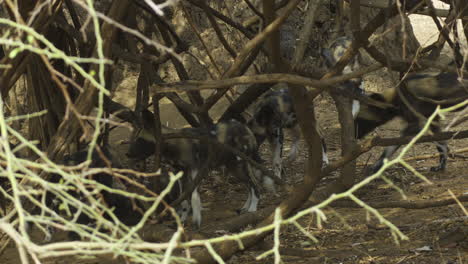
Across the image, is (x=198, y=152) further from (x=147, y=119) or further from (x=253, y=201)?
(x=253, y=201)

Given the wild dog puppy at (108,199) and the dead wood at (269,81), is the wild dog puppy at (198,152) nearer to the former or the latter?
the wild dog puppy at (108,199)

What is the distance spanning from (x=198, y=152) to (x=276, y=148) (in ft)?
4.64

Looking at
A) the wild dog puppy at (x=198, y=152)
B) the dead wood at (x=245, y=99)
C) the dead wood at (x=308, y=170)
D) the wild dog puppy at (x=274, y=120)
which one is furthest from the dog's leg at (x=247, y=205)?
the dead wood at (x=308, y=170)

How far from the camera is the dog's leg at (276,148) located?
796cm

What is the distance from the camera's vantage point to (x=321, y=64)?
9.35 metres

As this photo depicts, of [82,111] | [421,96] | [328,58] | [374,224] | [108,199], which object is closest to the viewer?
[82,111]

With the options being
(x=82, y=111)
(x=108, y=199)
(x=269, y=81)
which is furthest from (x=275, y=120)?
(x=82, y=111)

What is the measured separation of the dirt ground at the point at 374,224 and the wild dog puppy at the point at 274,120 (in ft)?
1.14

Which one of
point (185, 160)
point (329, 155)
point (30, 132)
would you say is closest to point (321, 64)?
point (329, 155)

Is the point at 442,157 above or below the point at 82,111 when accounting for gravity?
below

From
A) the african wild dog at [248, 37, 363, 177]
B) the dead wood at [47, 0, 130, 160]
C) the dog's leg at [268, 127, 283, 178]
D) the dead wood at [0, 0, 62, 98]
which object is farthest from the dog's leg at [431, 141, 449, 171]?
the dead wood at [0, 0, 62, 98]

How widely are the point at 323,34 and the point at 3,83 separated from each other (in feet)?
26.3

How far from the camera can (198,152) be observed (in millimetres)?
6770

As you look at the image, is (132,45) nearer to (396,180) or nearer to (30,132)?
(30,132)
